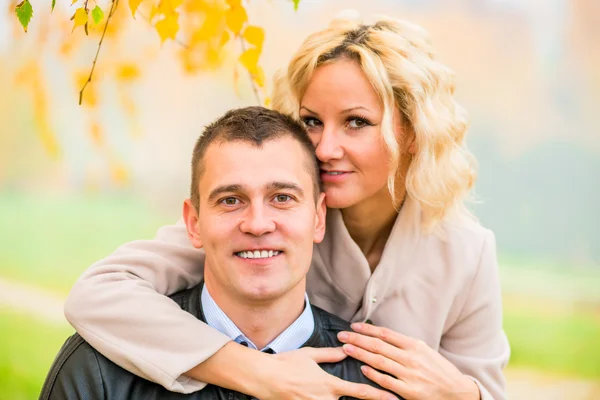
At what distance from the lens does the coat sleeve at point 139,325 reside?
1904mm

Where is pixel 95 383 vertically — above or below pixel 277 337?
below

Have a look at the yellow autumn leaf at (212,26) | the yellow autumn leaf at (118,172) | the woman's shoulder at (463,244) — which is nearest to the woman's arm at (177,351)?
the woman's shoulder at (463,244)

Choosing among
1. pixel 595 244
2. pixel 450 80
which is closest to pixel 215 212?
pixel 450 80

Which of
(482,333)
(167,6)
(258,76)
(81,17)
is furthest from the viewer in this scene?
(258,76)

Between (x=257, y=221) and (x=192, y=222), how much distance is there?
272mm

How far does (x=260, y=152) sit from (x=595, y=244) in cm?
384

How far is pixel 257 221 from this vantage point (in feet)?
6.25

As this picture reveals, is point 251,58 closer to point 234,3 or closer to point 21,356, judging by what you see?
point 234,3

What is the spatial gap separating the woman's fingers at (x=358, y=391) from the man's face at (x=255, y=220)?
0.27m

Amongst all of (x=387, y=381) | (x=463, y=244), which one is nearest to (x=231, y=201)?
(x=387, y=381)

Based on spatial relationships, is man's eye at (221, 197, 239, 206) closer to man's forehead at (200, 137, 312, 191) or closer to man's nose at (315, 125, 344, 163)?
man's forehead at (200, 137, 312, 191)

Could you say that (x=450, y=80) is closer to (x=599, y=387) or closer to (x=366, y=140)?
(x=366, y=140)

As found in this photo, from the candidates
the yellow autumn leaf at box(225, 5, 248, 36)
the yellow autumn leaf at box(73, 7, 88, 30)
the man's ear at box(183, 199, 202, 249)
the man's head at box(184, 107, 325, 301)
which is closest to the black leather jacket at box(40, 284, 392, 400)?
the man's head at box(184, 107, 325, 301)

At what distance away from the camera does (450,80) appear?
2.48 metres
